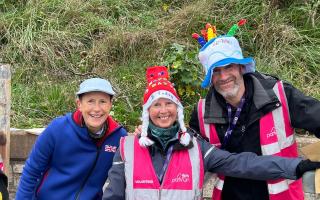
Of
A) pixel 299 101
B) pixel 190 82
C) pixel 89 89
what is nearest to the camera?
pixel 299 101

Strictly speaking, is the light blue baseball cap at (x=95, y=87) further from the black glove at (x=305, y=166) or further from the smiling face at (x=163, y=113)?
the black glove at (x=305, y=166)

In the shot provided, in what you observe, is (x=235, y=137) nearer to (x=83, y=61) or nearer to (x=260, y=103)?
(x=260, y=103)

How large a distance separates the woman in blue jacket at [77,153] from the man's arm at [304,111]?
120 centimetres

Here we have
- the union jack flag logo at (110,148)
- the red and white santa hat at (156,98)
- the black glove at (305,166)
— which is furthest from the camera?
the union jack flag logo at (110,148)

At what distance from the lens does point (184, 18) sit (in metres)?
Answer: 6.58

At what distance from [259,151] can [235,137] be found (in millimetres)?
171

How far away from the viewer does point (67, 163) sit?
363 cm

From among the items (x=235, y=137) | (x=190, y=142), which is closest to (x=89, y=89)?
(x=190, y=142)

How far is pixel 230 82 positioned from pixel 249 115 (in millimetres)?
236

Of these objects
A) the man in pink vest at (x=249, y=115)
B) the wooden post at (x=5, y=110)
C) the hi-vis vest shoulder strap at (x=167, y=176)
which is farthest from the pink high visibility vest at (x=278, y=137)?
the wooden post at (x=5, y=110)

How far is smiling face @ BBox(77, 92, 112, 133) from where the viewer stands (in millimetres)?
3521

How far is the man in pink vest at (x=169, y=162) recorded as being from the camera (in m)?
3.08

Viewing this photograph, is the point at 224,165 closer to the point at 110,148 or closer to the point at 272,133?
the point at 272,133

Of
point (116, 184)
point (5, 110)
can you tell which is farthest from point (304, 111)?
point (5, 110)
